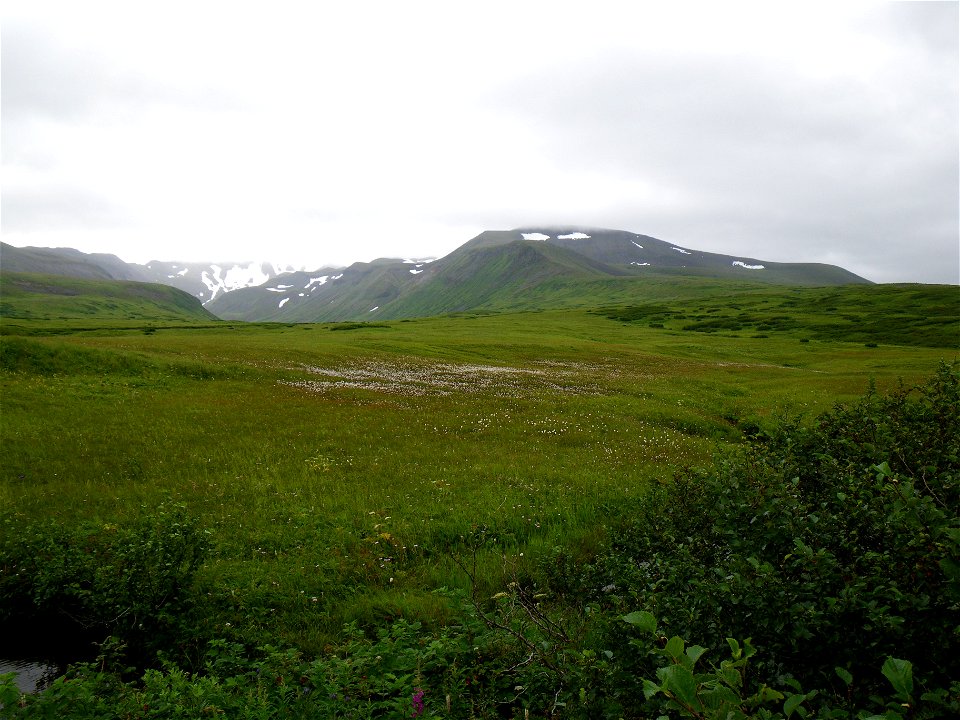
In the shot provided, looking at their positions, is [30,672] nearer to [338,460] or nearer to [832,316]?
[338,460]

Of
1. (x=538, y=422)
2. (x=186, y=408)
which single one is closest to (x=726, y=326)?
(x=538, y=422)

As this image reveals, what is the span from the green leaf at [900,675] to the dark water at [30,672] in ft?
33.7

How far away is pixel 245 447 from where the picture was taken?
18.2 meters

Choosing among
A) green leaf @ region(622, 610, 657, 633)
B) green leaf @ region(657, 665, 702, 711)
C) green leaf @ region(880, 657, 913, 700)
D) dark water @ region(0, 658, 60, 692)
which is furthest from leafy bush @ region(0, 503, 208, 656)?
green leaf @ region(880, 657, 913, 700)

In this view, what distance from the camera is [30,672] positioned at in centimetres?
775

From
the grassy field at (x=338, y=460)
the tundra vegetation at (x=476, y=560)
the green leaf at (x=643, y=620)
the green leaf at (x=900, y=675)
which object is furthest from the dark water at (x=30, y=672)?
the green leaf at (x=900, y=675)

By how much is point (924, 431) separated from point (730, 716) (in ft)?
25.7

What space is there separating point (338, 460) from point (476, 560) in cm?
831

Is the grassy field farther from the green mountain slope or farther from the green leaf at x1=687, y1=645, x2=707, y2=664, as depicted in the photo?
the green mountain slope

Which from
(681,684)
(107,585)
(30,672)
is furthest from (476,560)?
(681,684)

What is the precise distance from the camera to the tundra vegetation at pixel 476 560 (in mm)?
4070

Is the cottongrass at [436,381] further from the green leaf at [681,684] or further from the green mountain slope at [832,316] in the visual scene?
the green mountain slope at [832,316]

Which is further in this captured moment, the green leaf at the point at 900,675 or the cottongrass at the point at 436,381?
the cottongrass at the point at 436,381

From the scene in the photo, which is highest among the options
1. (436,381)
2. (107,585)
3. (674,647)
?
(674,647)
